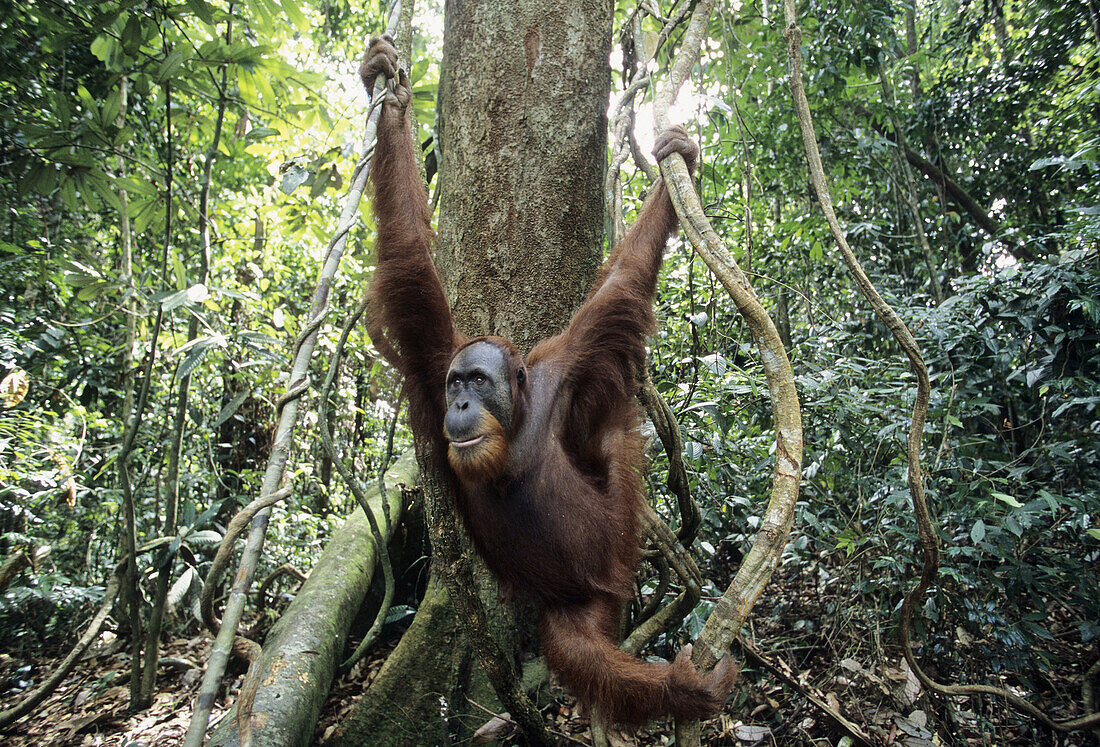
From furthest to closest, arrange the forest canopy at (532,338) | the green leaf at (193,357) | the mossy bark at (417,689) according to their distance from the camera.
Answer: the green leaf at (193,357), the forest canopy at (532,338), the mossy bark at (417,689)

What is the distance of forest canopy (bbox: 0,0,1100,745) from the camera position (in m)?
2.58

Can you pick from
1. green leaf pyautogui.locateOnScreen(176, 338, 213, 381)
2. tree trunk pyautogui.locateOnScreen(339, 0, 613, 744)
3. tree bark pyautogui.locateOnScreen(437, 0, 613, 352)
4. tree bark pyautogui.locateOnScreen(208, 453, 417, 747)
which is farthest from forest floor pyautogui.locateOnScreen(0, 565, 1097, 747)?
tree bark pyautogui.locateOnScreen(437, 0, 613, 352)

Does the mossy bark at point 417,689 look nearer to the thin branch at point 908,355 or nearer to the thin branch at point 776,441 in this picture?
the thin branch at point 776,441

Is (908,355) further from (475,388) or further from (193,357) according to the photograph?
(193,357)

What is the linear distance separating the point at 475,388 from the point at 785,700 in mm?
2118

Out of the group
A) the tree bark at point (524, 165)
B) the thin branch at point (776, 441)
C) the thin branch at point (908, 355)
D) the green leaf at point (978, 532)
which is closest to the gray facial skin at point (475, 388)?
the tree bark at point (524, 165)

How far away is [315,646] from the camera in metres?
2.88

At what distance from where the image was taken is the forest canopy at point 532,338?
2584 mm

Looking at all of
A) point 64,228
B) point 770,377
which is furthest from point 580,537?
point 64,228

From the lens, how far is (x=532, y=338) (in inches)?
96.8

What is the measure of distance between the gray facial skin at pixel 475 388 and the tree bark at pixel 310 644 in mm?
1243

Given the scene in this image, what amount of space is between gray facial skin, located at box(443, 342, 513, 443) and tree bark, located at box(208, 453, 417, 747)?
1243mm

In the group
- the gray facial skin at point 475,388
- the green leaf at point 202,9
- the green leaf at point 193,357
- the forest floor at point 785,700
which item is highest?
the green leaf at point 202,9

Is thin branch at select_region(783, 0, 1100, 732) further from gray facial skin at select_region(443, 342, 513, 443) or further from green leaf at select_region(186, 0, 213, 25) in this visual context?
green leaf at select_region(186, 0, 213, 25)
